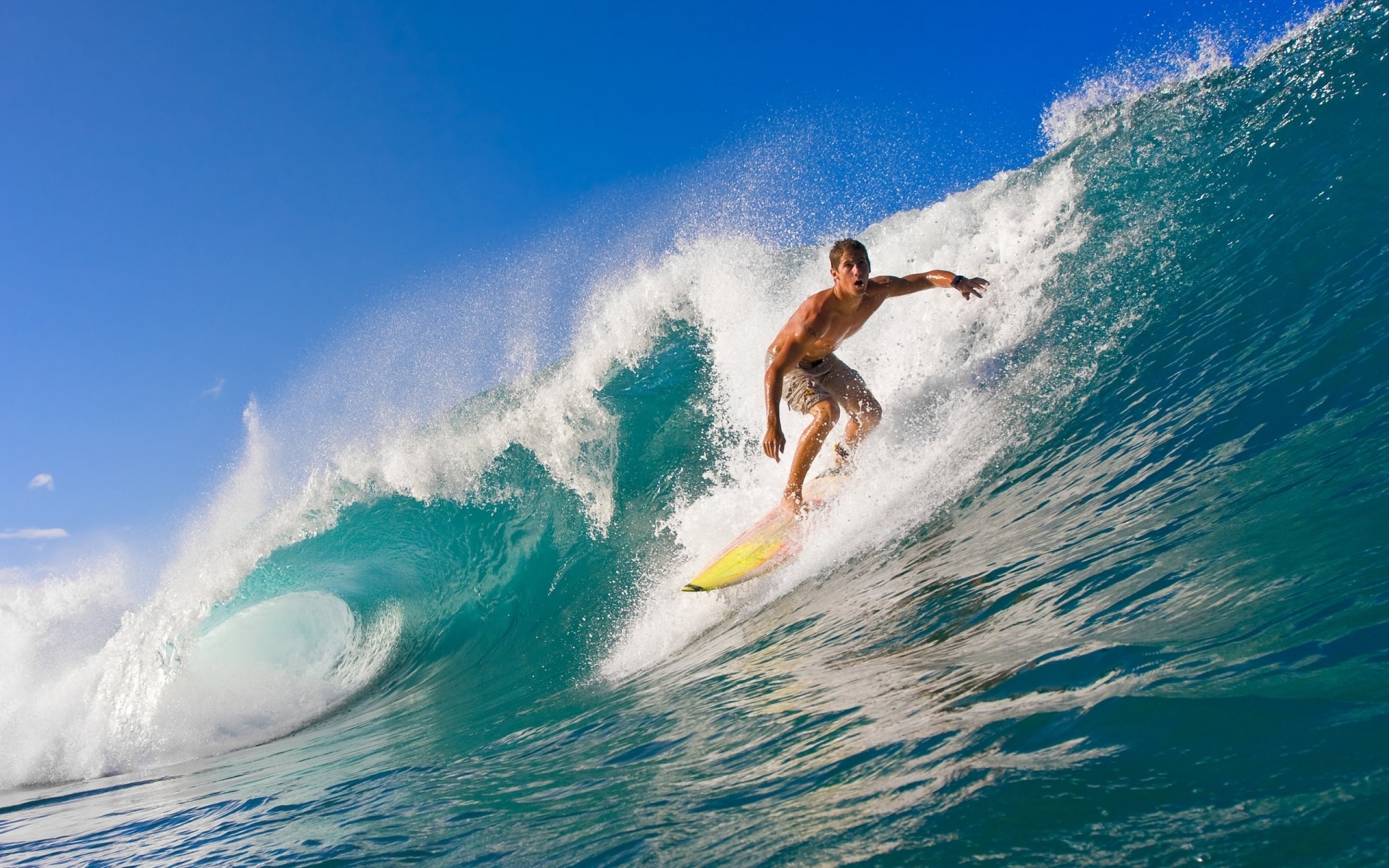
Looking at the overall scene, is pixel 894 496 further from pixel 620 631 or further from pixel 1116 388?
pixel 620 631

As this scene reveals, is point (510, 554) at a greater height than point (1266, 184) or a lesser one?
lesser

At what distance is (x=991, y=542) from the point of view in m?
4.18

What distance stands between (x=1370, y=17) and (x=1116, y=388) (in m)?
8.09

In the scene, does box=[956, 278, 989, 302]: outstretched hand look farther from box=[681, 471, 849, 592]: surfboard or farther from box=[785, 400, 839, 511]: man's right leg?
box=[681, 471, 849, 592]: surfboard

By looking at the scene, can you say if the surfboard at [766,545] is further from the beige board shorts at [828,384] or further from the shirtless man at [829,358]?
the beige board shorts at [828,384]

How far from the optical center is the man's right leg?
6289 millimetres

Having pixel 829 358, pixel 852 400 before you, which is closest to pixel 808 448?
pixel 852 400

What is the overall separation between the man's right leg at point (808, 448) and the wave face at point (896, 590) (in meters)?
0.43

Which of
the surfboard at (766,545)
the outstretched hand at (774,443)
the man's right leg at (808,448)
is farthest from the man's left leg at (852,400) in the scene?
the outstretched hand at (774,443)

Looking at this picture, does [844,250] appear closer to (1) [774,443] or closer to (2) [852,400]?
(2) [852,400]

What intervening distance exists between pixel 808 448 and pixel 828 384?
0.53 metres

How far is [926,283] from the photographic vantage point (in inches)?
240

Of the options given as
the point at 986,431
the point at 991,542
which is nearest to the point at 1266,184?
the point at 986,431

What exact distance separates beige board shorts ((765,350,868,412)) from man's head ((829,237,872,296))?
2.70ft
